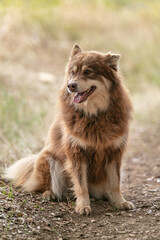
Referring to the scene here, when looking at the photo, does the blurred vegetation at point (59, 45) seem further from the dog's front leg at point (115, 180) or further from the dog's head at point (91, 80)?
the dog's head at point (91, 80)

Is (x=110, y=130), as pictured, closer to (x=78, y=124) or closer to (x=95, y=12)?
(x=78, y=124)

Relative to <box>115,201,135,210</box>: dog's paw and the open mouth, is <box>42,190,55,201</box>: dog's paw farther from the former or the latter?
the open mouth

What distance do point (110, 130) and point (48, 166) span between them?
0.99m

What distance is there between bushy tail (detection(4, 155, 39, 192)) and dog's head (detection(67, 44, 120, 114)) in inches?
46.9

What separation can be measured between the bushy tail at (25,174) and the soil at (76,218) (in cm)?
13

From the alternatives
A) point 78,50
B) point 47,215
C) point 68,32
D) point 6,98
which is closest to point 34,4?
point 68,32

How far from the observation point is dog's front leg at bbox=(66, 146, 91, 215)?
165 inches

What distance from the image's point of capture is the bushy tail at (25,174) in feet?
15.2

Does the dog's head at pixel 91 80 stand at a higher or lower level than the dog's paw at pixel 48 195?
higher

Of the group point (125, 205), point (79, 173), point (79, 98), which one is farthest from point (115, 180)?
point (79, 98)

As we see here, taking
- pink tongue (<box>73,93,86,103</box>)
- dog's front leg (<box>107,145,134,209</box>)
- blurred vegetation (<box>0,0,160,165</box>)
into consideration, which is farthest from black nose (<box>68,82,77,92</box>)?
blurred vegetation (<box>0,0,160,165</box>)

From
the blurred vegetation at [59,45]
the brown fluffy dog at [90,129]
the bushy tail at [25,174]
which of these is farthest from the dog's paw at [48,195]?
the blurred vegetation at [59,45]

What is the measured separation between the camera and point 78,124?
4.15 meters

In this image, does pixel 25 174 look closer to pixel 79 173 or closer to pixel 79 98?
pixel 79 173
